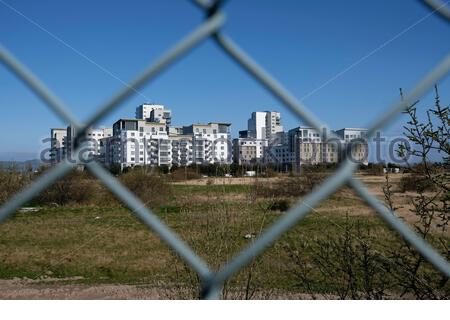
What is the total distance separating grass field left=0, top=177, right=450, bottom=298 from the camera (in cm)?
182

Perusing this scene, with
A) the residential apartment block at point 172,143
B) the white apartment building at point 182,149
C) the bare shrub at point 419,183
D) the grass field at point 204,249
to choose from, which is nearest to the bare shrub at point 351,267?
the grass field at point 204,249

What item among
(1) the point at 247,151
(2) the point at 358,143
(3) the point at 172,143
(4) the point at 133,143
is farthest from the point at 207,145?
(2) the point at 358,143

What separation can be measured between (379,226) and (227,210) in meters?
3.98

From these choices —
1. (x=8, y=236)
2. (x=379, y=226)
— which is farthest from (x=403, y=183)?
(x=8, y=236)

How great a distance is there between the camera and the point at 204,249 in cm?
187

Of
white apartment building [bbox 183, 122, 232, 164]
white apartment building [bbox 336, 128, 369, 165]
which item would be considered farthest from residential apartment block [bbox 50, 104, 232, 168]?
white apartment building [bbox 336, 128, 369, 165]

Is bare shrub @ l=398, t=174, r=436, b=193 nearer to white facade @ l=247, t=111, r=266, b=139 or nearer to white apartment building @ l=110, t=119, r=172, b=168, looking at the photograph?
white facade @ l=247, t=111, r=266, b=139

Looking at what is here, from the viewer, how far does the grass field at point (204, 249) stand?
5.96 ft

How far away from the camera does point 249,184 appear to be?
7.30 ft

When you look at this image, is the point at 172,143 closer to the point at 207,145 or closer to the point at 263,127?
the point at 207,145

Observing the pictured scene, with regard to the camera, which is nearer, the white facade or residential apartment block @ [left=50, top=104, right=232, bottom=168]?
the white facade

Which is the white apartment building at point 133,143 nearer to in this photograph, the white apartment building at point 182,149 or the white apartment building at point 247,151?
the white apartment building at point 182,149

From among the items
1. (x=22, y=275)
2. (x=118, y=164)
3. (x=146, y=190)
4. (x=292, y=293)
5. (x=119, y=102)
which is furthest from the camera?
(x=146, y=190)
